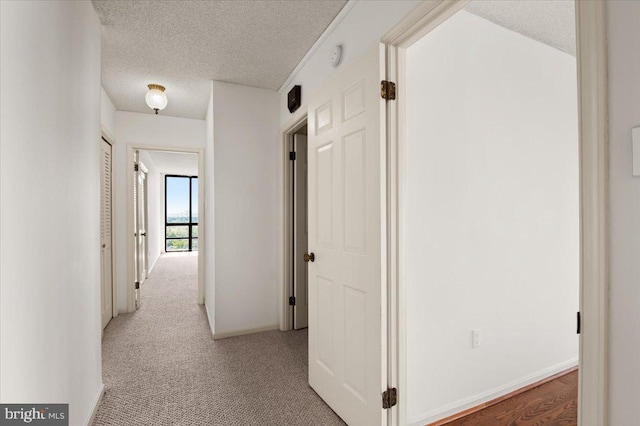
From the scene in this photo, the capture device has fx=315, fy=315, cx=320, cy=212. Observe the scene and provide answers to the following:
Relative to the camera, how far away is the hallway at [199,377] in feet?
6.28

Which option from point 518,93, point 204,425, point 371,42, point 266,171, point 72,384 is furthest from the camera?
point 266,171

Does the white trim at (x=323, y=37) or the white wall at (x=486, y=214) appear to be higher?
the white trim at (x=323, y=37)

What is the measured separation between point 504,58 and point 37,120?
2580 mm

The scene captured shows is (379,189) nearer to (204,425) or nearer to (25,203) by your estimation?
(25,203)

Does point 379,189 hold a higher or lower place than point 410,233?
higher

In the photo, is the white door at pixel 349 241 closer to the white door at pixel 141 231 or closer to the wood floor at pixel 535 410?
the wood floor at pixel 535 410

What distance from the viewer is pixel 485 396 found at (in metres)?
2.00

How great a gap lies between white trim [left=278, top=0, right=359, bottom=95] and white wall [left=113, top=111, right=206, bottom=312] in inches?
72.2

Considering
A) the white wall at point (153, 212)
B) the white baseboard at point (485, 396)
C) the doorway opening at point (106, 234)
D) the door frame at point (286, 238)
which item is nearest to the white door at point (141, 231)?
the doorway opening at point (106, 234)

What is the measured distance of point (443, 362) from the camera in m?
1.86
